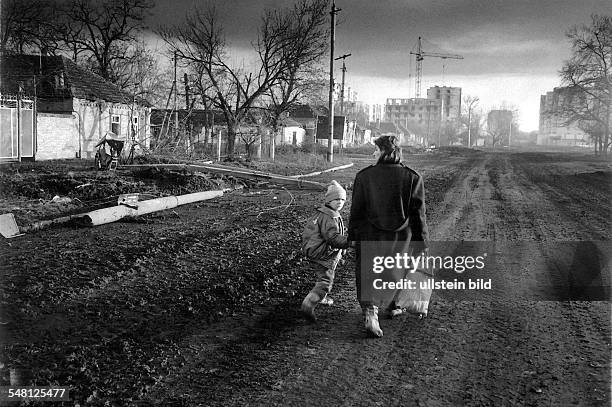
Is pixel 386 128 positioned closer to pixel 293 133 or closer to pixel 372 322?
pixel 293 133

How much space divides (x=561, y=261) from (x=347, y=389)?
4808 mm

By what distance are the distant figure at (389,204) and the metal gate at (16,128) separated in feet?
58.5

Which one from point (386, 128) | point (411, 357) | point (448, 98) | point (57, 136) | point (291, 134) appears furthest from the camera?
point (386, 128)

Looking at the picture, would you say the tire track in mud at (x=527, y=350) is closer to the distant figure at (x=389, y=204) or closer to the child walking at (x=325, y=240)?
the distant figure at (x=389, y=204)

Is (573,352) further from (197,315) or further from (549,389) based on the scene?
(197,315)

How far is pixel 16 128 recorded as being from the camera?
1986 cm

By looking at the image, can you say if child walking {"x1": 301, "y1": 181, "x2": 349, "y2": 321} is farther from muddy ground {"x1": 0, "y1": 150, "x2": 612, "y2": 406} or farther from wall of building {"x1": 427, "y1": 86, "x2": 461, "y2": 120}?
wall of building {"x1": 427, "y1": 86, "x2": 461, "y2": 120}

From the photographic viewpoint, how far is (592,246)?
8.37 meters

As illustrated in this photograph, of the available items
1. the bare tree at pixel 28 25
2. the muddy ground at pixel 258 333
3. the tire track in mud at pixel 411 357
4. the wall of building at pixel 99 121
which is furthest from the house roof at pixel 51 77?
the tire track in mud at pixel 411 357

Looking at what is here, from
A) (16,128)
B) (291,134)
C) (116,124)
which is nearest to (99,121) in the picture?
(116,124)

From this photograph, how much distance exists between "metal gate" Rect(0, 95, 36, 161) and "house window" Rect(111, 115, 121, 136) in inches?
343

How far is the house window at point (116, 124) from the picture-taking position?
29.7m

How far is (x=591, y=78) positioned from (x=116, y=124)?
115 ft

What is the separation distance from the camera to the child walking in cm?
489
